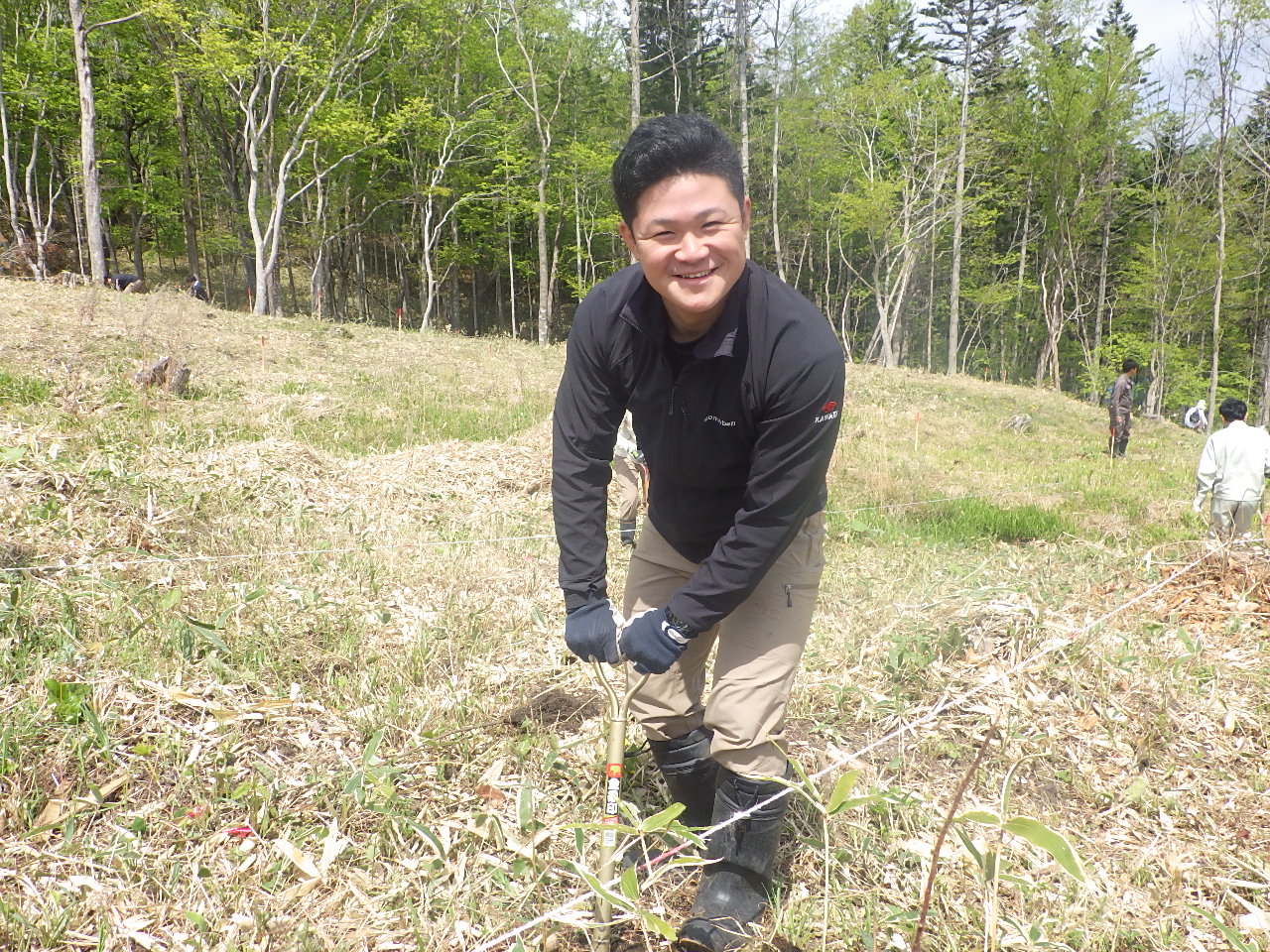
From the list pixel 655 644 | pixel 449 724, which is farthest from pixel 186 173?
pixel 655 644

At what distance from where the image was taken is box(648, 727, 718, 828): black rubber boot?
2.59 metres

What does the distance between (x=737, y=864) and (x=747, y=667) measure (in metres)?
0.58

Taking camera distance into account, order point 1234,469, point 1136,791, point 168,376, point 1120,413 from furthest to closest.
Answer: point 1120,413, point 168,376, point 1234,469, point 1136,791

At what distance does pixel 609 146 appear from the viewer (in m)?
27.3

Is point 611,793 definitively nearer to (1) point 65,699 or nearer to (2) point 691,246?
(2) point 691,246

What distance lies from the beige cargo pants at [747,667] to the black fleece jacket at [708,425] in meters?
0.17

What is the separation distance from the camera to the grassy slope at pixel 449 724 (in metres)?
2.34

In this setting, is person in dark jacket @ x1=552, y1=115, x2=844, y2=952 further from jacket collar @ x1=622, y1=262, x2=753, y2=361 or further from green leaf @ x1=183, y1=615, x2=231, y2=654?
green leaf @ x1=183, y1=615, x2=231, y2=654

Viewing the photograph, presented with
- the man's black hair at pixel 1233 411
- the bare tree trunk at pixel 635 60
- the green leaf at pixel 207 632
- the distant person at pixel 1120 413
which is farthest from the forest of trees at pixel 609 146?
the green leaf at pixel 207 632

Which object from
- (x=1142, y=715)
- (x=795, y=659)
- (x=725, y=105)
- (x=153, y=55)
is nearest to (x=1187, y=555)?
(x=1142, y=715)

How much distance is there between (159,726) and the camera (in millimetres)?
2869

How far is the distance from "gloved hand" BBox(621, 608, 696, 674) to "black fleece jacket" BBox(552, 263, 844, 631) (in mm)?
56

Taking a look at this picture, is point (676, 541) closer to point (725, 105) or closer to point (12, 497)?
point (12, 497)

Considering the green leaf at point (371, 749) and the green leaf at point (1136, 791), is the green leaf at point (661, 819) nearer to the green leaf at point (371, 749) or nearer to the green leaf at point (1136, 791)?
the green leaf at point (371, 749)
